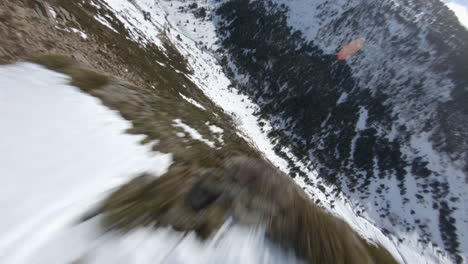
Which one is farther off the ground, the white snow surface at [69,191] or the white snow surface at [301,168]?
the white snow surface at [69,191]

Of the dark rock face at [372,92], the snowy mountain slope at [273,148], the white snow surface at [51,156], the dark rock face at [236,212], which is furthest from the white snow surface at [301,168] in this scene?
the dark rock face at [236,212]

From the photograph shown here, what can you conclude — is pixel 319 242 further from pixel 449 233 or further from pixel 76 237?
pixel 449 233

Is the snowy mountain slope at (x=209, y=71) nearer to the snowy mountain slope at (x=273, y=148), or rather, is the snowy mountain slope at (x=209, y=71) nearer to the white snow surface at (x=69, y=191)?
the snowy mountain slope at (x=273, y=148)

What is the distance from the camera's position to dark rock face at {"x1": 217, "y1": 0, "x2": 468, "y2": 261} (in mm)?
51125

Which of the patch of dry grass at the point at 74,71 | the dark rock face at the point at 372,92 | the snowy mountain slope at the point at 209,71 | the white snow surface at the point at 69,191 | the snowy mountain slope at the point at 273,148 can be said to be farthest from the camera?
the dark rock face at the point at 372,92

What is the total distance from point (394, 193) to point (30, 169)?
204 feet

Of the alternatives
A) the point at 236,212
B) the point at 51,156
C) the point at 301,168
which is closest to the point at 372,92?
the point at 301,168

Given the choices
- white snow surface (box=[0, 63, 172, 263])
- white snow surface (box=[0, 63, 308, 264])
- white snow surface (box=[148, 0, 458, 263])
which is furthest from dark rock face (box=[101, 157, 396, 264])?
white snow surface (box=[148, 0, 458, 263])

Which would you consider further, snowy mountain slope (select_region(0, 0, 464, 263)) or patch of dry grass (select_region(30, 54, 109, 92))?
snowy mountain slope (select_region(0, 0, 464, 263))

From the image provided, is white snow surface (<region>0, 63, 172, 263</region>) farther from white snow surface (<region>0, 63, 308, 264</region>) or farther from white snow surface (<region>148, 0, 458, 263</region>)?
white snow surface (<region>148, 0, 458, 263</region>)

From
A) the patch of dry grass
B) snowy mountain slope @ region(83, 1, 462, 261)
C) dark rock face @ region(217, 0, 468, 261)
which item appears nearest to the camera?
the patch of dry grass

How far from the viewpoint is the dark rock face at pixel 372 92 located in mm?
51125

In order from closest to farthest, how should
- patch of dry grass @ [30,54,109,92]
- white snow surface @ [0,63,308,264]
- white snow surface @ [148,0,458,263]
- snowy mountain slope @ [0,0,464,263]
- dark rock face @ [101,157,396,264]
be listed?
white snow surface @ [0,63,308,264] → dark rock face @ [101,157,396,264] → patch of dry grass @ [30,54,109,92] → snowy mountain slope @ [0,0,464,263] → white snow surface @ [148,0,458,263]

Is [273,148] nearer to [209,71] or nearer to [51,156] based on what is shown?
[209,71]
